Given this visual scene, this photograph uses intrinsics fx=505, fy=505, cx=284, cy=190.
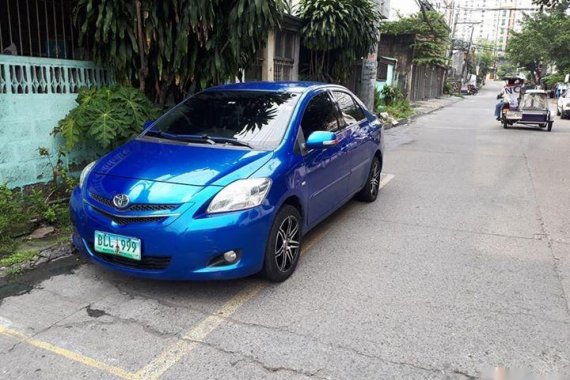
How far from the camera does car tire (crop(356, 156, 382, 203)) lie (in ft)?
21.6

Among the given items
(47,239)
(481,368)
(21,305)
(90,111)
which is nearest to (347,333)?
(481,368)

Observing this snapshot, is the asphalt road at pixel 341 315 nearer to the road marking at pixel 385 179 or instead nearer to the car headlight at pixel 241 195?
the car headlight at pixel 241 195

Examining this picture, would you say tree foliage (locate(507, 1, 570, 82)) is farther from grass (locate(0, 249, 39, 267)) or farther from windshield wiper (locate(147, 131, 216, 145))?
grass (locate(0, 249, 39, 267))

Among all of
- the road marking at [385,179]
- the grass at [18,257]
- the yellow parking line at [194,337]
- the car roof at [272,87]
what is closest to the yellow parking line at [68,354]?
the yellow parking line at [194,337]

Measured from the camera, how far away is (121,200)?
3.64 meters

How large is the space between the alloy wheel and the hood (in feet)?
1.82

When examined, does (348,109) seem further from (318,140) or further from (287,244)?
(287,244)

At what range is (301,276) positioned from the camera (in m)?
4.33

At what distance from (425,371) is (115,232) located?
2.27 metres

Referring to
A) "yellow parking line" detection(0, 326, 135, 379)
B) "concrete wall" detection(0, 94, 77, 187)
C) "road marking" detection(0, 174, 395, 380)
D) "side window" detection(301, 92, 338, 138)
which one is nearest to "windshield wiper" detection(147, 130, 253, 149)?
"side window" detection(301, 92, 338, 138)

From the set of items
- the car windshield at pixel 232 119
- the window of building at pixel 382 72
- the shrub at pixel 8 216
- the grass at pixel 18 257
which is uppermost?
the window of building at pixel 382 72

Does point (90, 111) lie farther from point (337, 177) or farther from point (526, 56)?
point (526, 56)

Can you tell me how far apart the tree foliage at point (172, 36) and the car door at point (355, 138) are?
1615 millimetres

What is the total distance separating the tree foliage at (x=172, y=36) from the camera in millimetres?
5891
